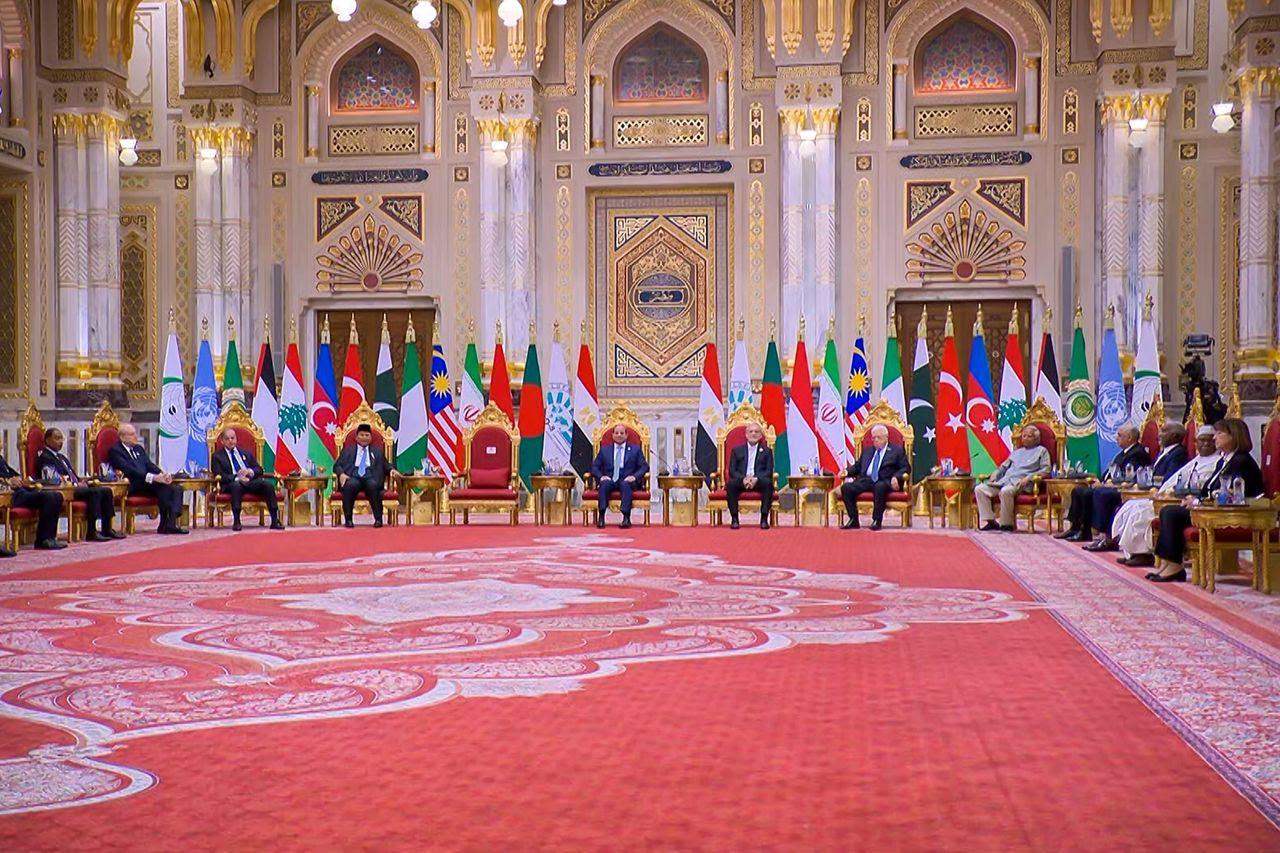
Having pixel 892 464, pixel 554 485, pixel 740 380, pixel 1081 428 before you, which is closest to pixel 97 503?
pixel 554 485

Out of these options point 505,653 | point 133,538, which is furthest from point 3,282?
point 505,653

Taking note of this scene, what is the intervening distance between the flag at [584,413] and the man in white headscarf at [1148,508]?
5842 mm

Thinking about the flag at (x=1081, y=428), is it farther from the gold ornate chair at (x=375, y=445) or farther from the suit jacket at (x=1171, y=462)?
the gold ornate chair at (x=375, y=445)

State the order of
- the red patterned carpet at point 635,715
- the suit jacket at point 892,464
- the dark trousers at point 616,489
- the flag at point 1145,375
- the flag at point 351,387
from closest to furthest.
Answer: the red patterned carpet at point 635,715
the suit jacket at point 892,464
the dark trousers at point 616,489
the flag at point 1145,375
the flag at point 351,387

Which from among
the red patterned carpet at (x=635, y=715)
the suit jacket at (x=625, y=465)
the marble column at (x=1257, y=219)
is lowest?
the red patterned carpet at (x=635, y=715)

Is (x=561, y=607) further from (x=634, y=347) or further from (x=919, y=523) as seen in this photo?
(x=634, y=347)

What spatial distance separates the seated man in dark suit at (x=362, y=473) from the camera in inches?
480

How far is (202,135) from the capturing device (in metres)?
15.3

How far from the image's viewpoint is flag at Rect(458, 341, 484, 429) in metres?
13.6

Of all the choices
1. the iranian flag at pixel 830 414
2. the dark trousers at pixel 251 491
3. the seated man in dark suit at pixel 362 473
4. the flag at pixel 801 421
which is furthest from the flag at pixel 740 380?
the dark trousers at pixel 251 491

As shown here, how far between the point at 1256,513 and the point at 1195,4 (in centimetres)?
906

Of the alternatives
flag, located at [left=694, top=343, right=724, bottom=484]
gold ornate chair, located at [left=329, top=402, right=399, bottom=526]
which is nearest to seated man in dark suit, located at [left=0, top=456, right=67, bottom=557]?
gold ornate chair, located at [left=329, top=402, right=399, bottom=526]

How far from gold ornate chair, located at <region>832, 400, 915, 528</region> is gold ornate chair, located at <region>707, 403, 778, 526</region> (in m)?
0.69

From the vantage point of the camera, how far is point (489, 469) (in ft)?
41.9
